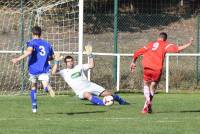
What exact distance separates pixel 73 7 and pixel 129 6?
16261 millimetres

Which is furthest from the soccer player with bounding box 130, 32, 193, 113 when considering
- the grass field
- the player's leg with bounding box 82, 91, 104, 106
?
the player's leg with bounding box 82, 91, 104, 106

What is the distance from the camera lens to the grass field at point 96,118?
1298 centimetres

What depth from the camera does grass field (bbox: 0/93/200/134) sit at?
511 inches

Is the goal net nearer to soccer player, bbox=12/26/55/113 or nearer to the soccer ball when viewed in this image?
the soccer ball

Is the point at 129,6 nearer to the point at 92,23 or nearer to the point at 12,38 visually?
the point at 92,23

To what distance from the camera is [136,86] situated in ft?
82.7

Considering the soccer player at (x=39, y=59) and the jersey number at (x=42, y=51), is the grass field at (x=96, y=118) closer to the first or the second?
the soccer player at (x=39, y=59)

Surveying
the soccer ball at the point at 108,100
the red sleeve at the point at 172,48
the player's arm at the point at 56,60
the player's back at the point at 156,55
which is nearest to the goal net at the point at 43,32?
the soccer ball at the point at 108,100

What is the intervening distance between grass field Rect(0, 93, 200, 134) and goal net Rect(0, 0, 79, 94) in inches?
142

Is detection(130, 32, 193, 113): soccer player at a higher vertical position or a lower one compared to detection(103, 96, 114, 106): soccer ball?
higher

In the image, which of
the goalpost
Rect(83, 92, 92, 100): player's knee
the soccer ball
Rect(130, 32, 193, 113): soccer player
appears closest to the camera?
Rect(130, 32, 193, 113): soccer player

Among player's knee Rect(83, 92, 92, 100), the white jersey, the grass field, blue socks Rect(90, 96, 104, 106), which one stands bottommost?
the grass field

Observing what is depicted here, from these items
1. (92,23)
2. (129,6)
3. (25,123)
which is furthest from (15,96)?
(129,6)

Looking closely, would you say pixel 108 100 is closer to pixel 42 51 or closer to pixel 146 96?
pixel 146 96
